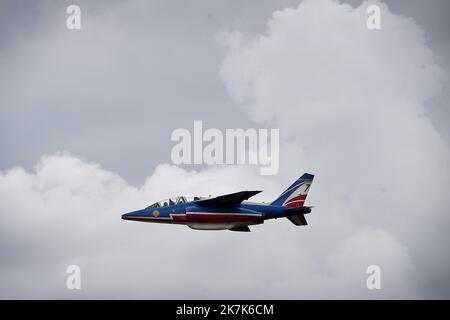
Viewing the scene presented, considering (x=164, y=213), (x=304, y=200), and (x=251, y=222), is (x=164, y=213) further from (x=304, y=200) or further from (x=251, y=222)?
(x=304, y=200)

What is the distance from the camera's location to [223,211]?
64.4 m

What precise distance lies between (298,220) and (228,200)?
6698 mm

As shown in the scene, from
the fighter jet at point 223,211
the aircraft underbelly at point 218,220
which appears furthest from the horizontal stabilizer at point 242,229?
the aircraft underbelly at point 218,220

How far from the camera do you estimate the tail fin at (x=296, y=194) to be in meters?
67.1

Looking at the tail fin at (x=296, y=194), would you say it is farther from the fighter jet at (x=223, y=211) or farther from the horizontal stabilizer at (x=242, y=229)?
the horizontal stabilizer at (x=242, y=229)

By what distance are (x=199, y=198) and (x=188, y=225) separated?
8.01ft

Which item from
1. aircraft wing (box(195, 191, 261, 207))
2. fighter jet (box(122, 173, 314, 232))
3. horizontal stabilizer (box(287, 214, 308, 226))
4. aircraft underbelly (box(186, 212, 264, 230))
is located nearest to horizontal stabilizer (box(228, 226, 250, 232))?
fighter jet (box(122, 173, 314, 232))

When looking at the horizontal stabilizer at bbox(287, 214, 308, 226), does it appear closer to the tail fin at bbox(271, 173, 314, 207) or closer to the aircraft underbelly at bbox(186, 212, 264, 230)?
the tail fin at bbox(271, 173, 314, 207)

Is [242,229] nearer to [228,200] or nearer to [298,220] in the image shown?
[228,200]

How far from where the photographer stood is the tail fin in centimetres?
6712

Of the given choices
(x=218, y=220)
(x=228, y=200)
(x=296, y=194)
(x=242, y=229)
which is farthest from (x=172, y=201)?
(x=296, y=194)

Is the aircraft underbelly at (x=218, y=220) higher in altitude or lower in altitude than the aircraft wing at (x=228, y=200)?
lower

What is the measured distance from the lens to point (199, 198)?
65.4m
